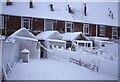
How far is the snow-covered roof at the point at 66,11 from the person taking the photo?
3336cm

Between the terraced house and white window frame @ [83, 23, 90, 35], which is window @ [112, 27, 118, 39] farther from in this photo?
white window frame @ [83, 23, 90, 35]

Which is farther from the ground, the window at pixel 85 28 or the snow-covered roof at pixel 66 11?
the snow-covered roof at pixel 66 11

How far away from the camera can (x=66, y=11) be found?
36.9m

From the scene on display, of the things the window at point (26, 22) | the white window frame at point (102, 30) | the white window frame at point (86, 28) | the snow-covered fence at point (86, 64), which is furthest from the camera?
the white window frame at point (102, 30)

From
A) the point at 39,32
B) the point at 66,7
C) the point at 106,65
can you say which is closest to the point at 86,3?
the point at 66,7

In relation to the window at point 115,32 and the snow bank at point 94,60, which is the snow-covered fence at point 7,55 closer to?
the snow bank at point 94,60

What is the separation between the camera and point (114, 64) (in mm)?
12922

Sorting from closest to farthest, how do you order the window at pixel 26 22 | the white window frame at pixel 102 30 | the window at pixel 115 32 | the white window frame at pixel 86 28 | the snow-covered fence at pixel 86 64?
the snow-covered fence at pixel 86 64, the window at pixel 26 22, the white window frame at pixel 86 28, the white window frame at pixel 102 30, the window at pixel 115 32

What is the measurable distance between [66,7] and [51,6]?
8.54ft

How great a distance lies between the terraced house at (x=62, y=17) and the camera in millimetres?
32750

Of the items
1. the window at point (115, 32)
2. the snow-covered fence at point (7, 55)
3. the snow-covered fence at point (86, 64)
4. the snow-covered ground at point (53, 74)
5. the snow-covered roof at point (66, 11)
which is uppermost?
the snow-covered roof at point (66, 11)

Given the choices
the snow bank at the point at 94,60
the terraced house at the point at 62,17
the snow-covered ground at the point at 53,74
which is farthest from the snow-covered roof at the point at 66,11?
the snow-covered ground at the point at 53,74

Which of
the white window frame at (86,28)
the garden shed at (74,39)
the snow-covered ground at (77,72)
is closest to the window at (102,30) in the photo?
the white window frame at (86,28)

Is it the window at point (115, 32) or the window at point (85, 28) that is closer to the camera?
the window at point (85, 28)
